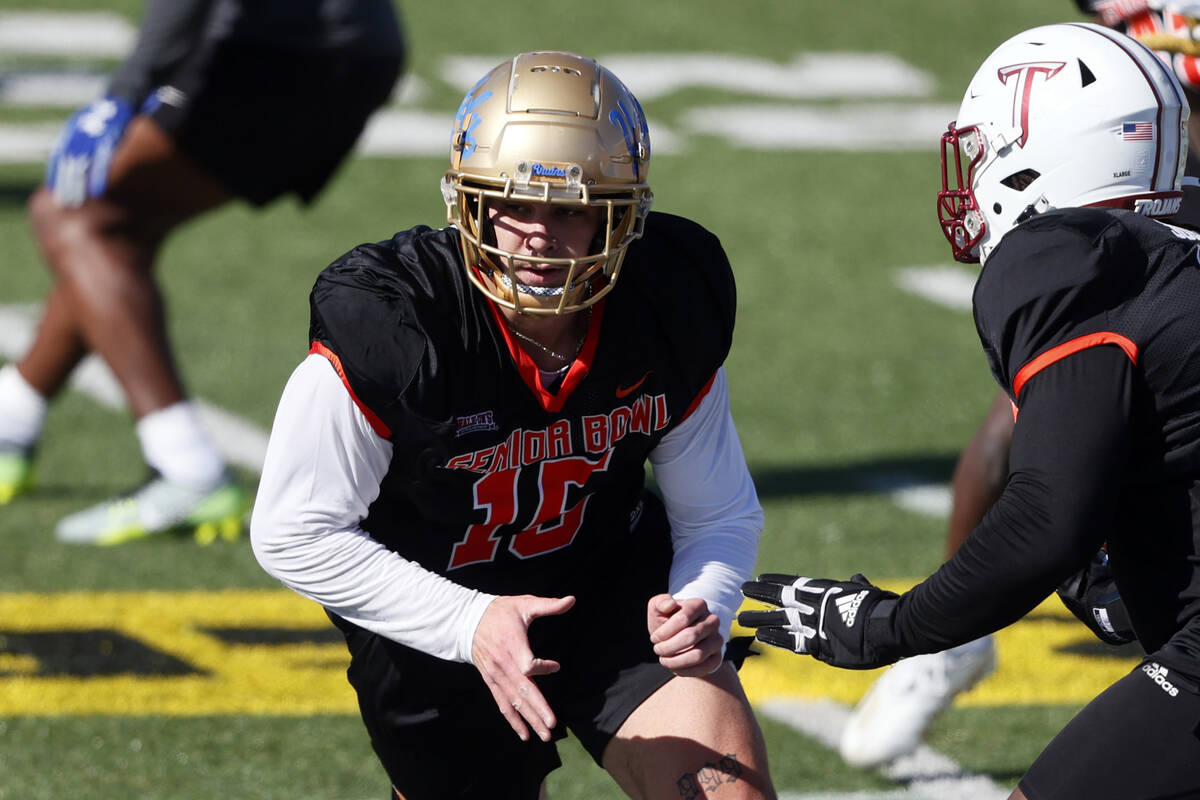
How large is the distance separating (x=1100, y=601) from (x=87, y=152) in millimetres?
3671

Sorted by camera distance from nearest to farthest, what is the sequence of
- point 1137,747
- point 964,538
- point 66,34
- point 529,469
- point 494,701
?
point 1137,747 → point 529,469 → point 494,701 → point 964,538 → point 66,34

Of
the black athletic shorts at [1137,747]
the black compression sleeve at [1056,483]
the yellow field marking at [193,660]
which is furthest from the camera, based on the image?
the yellow field marking at [193,660]

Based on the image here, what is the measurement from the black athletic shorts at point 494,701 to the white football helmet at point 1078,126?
3.02ft

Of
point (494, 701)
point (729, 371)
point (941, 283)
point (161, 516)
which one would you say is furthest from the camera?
point (941, 283)

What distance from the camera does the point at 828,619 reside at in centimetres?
273

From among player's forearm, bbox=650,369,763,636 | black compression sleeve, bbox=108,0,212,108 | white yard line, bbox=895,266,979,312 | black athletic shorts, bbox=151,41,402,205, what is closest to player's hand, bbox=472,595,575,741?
player's forearm, bbox=650,369,763,636

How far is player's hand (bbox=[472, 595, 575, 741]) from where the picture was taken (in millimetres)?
2611

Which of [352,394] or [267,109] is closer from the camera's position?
[352,394]

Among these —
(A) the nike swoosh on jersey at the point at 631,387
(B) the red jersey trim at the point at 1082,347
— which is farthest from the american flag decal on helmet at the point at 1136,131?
(A) the nike swoosh on jersey at the point at 631,387

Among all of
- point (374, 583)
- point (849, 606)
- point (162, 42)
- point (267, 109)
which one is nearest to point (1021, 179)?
point (849, 606)

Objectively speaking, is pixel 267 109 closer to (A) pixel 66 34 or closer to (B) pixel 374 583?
(B) pixel 374 583

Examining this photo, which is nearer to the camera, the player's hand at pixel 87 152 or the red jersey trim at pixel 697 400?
the red jersey trim at pixel 697 400

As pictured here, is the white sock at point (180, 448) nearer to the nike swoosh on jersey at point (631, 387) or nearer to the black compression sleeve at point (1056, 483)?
the nike swoosh on jersey at point (631, 387)

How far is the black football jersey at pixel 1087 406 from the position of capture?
2.41 m
